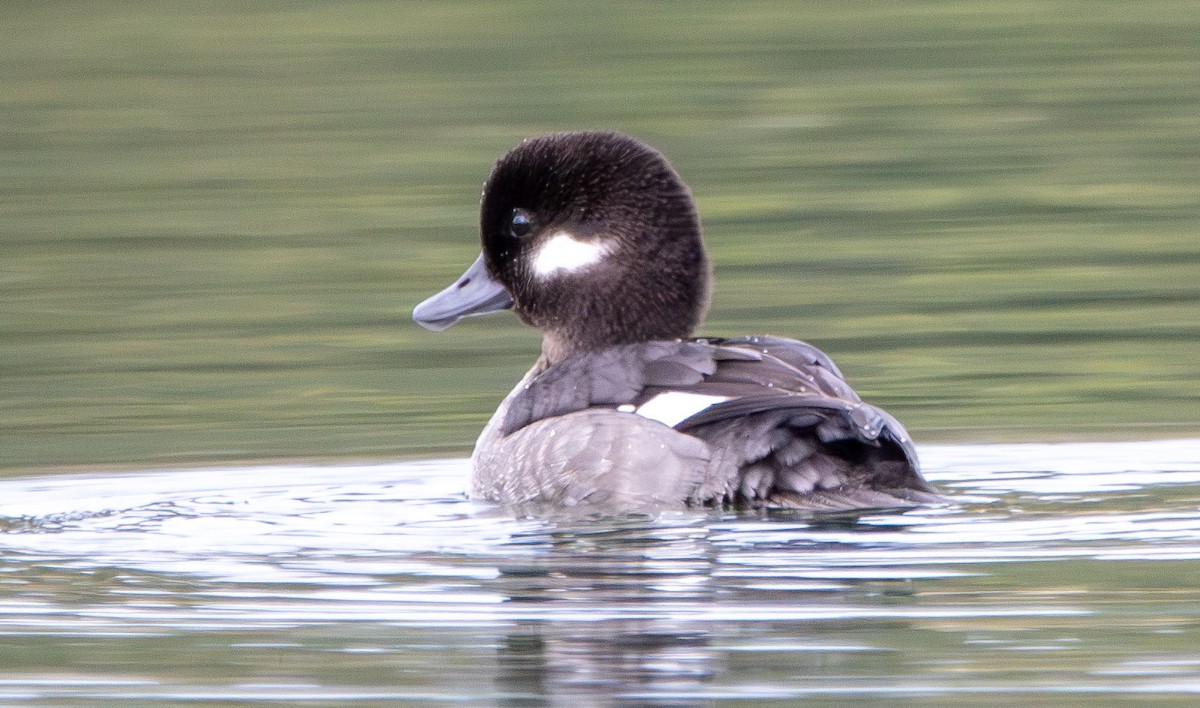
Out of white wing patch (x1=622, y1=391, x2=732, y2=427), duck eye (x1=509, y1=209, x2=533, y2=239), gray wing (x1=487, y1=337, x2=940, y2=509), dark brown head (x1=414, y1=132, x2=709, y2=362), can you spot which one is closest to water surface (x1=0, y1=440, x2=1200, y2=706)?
gray wing (x1=487, y1=337, x2=940, y2=509)

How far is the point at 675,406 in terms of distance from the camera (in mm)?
7324

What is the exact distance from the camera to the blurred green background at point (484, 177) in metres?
9.41

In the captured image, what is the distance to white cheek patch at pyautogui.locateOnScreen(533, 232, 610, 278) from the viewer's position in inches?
321

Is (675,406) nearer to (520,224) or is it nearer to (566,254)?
(566,254)

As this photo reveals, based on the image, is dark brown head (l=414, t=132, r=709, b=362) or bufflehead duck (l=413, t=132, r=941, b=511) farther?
dark brown head (l=414, t=132, r=709, b=362)

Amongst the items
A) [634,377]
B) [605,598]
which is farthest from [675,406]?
[605,598]

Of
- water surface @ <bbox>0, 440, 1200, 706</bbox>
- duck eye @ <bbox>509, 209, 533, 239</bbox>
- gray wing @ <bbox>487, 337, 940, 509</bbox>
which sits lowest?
water surface @ <bbox>0, 440, 1200, 706</bbox>

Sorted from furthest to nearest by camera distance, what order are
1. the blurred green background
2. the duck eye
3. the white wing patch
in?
the blurred green background → the duck eye → the white wing patch

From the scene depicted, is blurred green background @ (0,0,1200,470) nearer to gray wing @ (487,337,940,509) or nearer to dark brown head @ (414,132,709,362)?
dark brown head @ (414,132,709,362)

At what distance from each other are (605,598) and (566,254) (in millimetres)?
2228

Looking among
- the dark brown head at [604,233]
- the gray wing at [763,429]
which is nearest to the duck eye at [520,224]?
the dark brown head at [604,233]

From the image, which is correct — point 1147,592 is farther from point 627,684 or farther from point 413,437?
point 413,437

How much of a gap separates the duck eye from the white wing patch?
110 cm

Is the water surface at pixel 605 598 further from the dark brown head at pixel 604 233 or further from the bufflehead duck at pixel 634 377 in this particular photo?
the dark brown head at pixel 604 233
